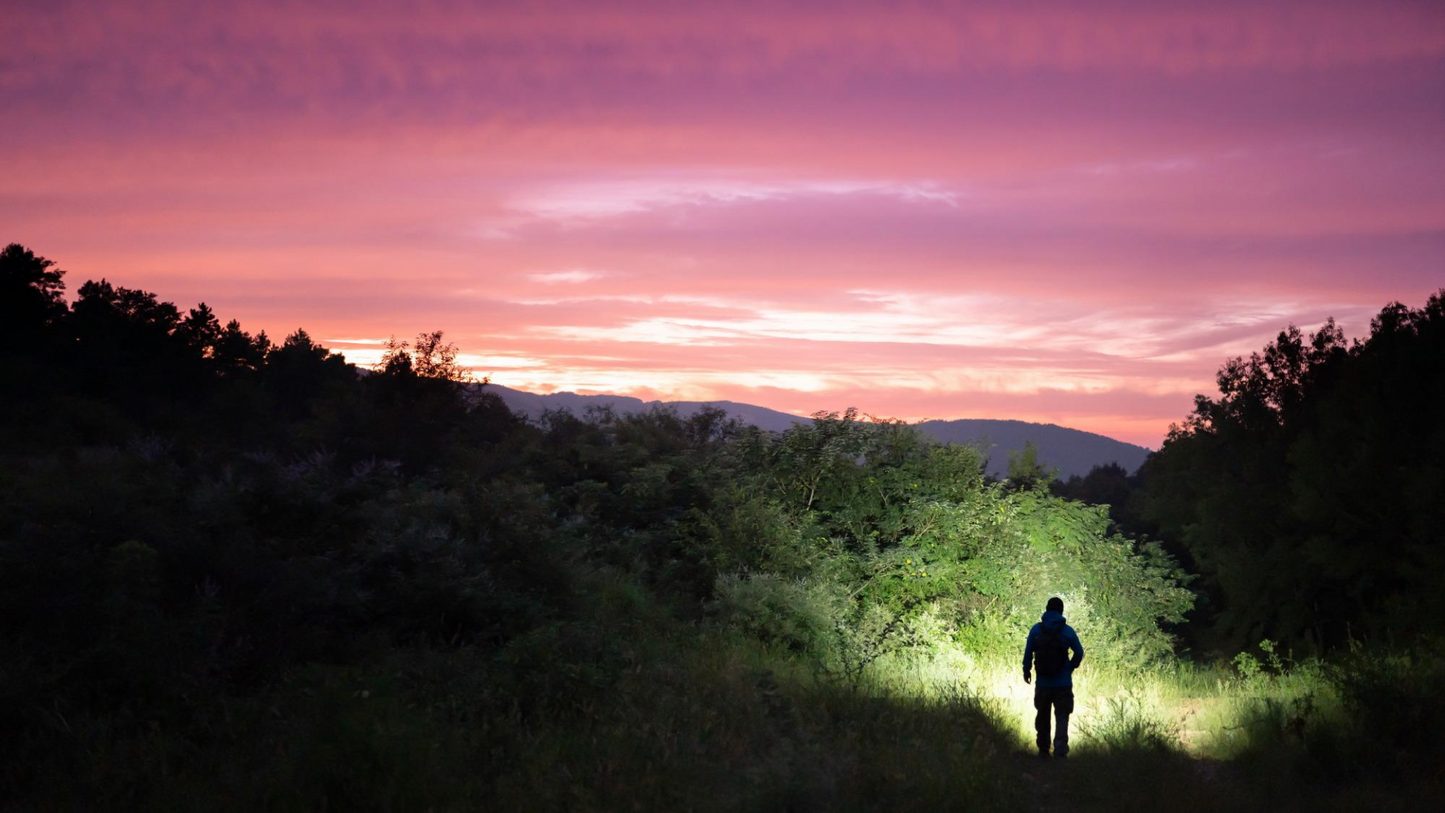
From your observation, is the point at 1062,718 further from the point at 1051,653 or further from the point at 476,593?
the point at 476,593

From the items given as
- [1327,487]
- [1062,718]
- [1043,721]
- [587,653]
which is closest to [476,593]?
[587,653]

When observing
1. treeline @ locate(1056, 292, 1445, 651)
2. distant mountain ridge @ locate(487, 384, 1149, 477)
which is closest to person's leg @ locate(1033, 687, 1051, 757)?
distant mountain ridge @ locate(487, 384, 1149, 477)

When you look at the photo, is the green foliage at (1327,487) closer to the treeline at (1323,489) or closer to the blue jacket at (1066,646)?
the treeline at (1323,489)

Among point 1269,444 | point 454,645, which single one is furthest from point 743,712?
point 1269,444

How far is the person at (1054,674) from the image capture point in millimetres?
9711

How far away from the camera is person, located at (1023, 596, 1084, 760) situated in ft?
31.9

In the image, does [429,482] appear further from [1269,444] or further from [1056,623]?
[1269,444]

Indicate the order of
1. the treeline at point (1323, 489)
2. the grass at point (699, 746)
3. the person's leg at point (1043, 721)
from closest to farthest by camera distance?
1. the grass at point (699, 746)
2. the person's leg at point (1043, 721)
3. the treeline at point (1323, 489)

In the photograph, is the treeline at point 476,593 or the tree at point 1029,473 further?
the tree at point 1029,473

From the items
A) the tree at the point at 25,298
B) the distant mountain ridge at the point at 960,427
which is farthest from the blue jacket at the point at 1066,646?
the tree at the point at 25,298

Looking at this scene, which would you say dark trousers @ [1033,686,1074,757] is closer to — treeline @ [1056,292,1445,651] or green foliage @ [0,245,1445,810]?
green foliage @ [0,245,1445,810]

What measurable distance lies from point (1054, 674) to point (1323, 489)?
33124mm

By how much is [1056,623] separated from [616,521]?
12074 millimetres

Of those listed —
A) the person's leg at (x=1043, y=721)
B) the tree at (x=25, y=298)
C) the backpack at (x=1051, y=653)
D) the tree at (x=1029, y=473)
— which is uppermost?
the tree at (x=25, y=298)
